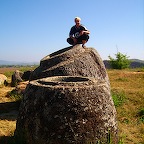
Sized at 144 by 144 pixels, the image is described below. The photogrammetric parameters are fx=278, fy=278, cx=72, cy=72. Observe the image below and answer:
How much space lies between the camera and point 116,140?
5348 mm

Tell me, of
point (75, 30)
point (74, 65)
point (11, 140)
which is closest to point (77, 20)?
point (75, 30)

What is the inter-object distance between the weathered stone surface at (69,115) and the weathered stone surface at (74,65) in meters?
3.82

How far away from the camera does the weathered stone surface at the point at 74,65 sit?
909 cm

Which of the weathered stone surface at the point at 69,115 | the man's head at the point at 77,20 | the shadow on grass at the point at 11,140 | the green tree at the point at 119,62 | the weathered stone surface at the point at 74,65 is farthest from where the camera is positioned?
the green tree at the point at 119,62

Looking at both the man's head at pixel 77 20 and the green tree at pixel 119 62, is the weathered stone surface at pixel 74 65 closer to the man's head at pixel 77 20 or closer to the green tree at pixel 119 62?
the man's head at pixel 77 20

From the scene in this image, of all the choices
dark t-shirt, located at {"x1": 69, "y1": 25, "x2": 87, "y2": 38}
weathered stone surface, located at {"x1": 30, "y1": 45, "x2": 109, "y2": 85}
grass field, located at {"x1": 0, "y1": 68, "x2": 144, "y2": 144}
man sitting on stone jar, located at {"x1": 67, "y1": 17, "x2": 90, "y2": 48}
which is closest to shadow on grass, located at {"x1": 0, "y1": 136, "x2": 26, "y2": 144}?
grass field, located at {"x1": 0, "y1": 68, "x2": 144, "y2": 144}

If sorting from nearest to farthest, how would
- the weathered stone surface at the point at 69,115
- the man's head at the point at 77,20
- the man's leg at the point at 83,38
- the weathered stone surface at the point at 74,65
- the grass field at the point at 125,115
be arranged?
the weathered stone surface at the point at 69,115
the grass field at the point at 125,115
the weathered stone surface at the point at 74,65
the man's head at the point at 77,20
the man's leg at the point at 83,38

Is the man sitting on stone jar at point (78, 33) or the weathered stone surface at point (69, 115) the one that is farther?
the man sitting on stone jar at point (78, 33)

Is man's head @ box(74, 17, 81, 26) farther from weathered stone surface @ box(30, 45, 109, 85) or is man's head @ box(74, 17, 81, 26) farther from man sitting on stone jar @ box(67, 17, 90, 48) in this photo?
weathered stone surface @ box(30, 45, 109, 85)

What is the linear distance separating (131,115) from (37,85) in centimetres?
447

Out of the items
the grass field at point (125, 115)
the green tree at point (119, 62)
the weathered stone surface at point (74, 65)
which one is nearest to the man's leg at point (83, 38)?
the weathered stone surface at point (74, 65)

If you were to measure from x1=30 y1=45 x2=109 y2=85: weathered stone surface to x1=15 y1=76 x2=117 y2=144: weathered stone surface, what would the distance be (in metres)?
3.82

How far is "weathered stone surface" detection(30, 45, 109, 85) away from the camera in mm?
9086

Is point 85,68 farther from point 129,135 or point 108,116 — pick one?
point 108,116
